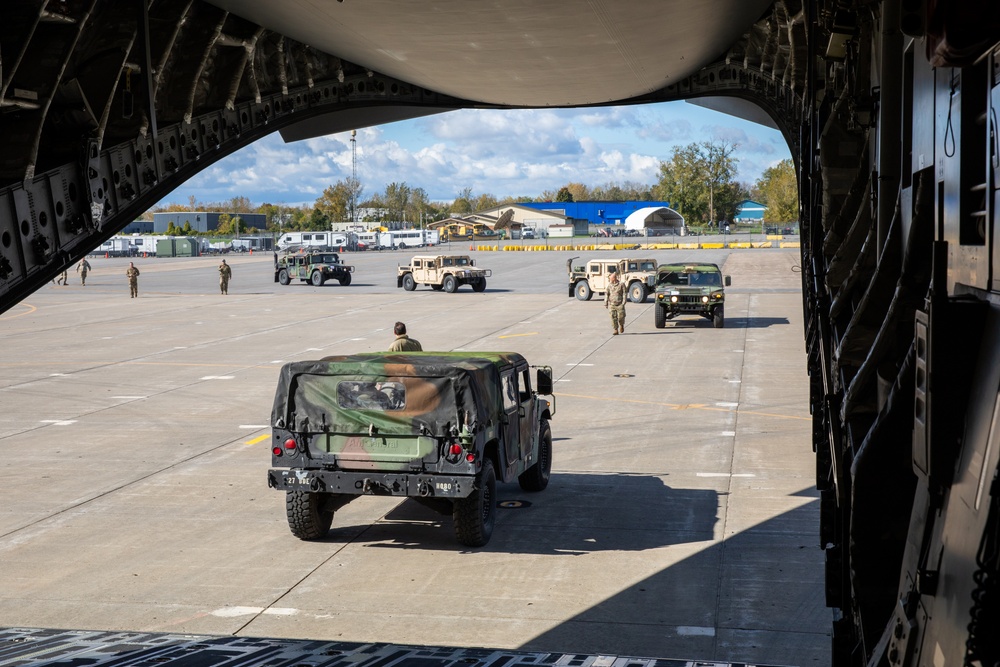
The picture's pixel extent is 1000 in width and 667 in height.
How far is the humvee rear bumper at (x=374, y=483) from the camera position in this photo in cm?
1066

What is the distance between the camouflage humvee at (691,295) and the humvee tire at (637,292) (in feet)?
28.3

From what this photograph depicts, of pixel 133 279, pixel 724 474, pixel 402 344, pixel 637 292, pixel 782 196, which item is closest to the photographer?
pixel 724 474

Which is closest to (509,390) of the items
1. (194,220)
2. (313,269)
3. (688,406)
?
(688,406)

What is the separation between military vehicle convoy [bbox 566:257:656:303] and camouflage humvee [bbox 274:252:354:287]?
1692cm

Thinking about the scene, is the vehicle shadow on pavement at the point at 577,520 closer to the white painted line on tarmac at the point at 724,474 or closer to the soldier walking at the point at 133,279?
the white painted line on tarmac at the point at 724,474

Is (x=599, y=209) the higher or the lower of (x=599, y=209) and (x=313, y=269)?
the higher

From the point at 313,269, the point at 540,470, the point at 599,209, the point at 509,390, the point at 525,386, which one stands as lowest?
the point at 540,470

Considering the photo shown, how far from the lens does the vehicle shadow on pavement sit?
11211 millimetres

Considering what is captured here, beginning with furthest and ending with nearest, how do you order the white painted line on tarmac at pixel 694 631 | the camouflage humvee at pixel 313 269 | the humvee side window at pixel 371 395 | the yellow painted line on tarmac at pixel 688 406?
the camouflage humvee at pixel 313 269, the yellow painted line on tarmac at pixel 688 406, the humvee side window at pixel 371 395, the white painted line on tarmac at pixel 694 631

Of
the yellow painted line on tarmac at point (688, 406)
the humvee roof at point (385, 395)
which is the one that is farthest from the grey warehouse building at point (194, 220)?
the humvee roof at point (385, 395)

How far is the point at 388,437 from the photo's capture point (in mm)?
10898

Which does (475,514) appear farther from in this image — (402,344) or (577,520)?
(402,344)

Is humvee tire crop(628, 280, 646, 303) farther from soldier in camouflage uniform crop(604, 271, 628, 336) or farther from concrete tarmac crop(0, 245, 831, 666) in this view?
concrete tarmac crop(0, 245, 831, 666)

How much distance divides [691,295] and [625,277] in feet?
31.9
